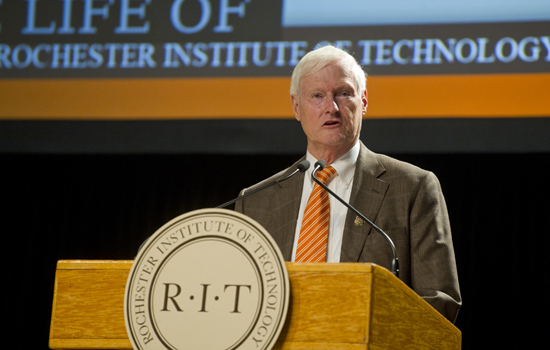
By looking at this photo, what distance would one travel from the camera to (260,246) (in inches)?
46.5

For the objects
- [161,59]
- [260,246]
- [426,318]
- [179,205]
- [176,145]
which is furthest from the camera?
[179,205]

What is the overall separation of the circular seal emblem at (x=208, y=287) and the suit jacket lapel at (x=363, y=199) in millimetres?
591

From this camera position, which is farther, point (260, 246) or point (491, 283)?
point (491, 283)

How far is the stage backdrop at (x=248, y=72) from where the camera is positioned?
10.5 feet

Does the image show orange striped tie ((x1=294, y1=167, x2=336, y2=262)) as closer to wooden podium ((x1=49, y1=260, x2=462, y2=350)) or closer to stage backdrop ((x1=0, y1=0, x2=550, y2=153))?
wooden podium ((x1=49, y1=260, x2=462, y2=350))

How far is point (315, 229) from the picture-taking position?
5.88 feet

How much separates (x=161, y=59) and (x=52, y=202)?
165 centimetres

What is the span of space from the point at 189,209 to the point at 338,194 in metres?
2.65

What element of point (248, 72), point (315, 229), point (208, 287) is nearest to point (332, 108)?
point (315, 229)

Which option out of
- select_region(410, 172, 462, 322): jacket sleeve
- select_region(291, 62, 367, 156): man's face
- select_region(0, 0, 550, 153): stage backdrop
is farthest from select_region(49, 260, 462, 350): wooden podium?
select_region(0, 0, 550, 153): stage backdrop

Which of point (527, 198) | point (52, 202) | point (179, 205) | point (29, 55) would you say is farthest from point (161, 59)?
point (527, 198)

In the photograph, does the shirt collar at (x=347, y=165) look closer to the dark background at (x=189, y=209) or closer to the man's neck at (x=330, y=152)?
the man's neck at (x=330, y=152)

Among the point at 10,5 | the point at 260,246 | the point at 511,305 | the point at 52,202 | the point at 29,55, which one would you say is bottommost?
the point at 511,305

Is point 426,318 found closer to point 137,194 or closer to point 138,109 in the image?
point 138,109
